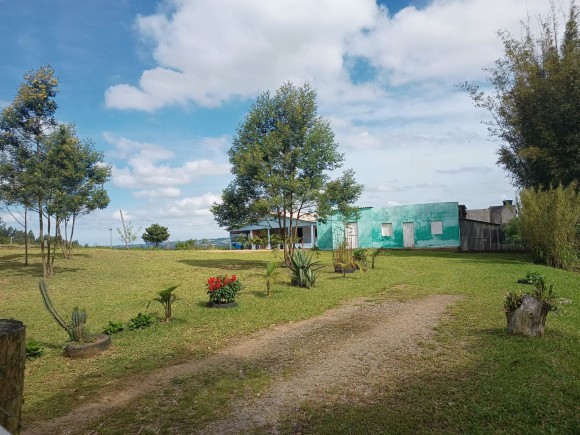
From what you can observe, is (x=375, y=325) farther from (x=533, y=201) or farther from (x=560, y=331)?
(x=533, y=201)

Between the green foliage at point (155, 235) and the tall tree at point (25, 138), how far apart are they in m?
24.3

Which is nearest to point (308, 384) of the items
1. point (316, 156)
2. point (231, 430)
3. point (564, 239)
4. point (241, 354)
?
point (231, 430)

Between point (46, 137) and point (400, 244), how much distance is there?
86.5 ft

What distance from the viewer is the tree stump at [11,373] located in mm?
2303

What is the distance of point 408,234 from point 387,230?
5.83 ft

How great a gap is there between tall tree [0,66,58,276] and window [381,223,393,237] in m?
25.2

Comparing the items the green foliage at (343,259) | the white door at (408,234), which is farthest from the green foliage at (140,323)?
the white door at (408,234)

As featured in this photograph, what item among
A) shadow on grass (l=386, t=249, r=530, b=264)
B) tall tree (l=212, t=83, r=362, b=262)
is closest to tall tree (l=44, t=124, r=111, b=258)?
tall tree (l=212, t=83, r=362, b=262)

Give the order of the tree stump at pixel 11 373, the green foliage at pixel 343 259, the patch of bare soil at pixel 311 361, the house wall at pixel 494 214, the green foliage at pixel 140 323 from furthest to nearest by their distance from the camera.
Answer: the house wall at pixel 494 214, the green foliage at pixel 343 259, the green foliage at pixel 140 323, the patch of bare soil at pixel 311 361, the tree stump at pixel 11 373

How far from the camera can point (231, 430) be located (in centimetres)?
348

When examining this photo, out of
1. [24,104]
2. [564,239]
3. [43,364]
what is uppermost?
[24,104]

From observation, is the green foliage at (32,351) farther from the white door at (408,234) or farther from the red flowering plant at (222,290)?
the white door at (408,234)

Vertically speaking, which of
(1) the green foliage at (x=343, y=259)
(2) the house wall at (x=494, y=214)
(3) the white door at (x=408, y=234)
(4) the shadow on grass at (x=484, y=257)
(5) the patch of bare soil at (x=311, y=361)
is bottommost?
(5) the patch of bare soil at (x=311, y=361)

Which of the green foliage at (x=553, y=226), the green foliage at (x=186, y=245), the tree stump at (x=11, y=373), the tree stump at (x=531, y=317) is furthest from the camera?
the green foliage at (x=186, y=245)
